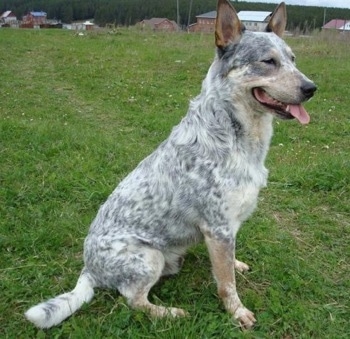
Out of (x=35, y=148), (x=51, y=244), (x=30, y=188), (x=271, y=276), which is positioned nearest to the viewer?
(x=271, y=276)

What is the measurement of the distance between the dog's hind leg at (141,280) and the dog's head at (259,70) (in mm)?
1502

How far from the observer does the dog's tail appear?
3.24 meters

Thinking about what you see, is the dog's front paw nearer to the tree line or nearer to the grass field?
the grass field

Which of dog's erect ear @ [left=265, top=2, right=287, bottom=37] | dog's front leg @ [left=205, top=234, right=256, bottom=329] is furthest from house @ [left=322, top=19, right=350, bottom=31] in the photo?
dog's front leg @ [left=205, top=234, right=256, bottom=329]

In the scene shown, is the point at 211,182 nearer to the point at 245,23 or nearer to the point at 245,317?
the point at 245,317

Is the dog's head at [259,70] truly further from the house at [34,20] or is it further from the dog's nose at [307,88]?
the house at [34,20]

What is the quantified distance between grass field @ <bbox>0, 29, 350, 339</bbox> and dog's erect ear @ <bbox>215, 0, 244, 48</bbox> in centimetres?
215

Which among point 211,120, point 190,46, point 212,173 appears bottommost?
point 190,46

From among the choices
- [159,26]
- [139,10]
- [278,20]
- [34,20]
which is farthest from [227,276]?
[139,10]

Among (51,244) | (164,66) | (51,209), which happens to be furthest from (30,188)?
(164,66)

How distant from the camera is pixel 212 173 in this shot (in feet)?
11.3

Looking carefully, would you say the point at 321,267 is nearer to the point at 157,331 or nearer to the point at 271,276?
the point at 271,276

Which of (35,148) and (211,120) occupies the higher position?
(211,120)

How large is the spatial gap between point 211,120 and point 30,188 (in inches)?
117
